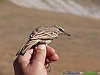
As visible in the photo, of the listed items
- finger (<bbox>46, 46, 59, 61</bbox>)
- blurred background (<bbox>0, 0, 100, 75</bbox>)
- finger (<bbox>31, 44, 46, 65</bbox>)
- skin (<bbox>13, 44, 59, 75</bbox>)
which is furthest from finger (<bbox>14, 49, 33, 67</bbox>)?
blurred background (<bbox>0, 0, 100, 75</bbox>)

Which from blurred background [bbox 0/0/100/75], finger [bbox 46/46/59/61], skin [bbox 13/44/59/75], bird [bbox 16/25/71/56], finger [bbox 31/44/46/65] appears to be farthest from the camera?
blurred background [bbox 0/0/100/75]

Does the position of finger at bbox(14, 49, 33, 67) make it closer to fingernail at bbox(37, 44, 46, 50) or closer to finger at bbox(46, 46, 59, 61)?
fingernail at bbox(37, 44, 46, 50)

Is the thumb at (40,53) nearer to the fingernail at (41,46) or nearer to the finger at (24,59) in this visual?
the fingernail at (41,46)

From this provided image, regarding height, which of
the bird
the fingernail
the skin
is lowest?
the skin

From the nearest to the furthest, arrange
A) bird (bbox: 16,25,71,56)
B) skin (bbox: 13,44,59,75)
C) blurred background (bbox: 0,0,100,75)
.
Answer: skin (bbox: 13,44,59,75)
bird (bbox: 16,25,71,56)
blurred background (bbox: 0,0,100,75)

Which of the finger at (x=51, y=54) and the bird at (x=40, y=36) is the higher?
the bird at (x=40, y=36)

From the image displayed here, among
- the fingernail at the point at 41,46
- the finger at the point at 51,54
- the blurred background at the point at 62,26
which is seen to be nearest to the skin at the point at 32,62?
the fingernail at the point at 41,46

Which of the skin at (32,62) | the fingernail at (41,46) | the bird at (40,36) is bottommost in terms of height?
the skin at (32,62)

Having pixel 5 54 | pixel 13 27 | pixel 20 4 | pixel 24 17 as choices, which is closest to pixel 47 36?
pixel 5 54
